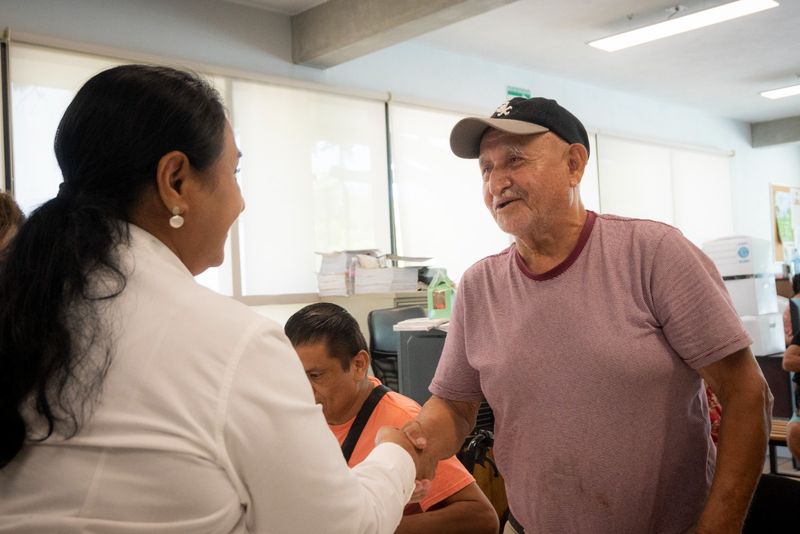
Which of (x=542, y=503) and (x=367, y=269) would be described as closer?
(x=542, y=503)

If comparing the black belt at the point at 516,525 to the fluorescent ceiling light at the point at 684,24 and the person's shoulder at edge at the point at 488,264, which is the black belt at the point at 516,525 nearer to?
the person's shoulder at edge at the point at 488,264

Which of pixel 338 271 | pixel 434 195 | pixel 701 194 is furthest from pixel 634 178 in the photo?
pixel 338 271

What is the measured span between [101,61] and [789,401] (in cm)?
477

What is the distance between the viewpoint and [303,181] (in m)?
5.37

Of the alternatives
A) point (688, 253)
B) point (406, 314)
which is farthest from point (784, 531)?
point (406, 314)

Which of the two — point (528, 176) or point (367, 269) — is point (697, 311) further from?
point (367, 269)

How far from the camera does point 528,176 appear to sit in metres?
1.58

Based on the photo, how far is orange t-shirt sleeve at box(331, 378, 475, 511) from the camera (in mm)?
1807

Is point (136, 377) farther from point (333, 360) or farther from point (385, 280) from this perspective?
point (385, 280)

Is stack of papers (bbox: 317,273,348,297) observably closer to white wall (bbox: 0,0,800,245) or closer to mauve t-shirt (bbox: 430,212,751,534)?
white wall (bbox: 0,0,800,245)

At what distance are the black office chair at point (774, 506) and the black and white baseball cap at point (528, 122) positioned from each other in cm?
88

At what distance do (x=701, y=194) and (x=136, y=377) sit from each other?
29.9 ft

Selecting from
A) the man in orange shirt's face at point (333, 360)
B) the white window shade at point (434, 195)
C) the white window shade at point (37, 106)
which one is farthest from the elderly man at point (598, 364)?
the white window shade at point (434, 195)

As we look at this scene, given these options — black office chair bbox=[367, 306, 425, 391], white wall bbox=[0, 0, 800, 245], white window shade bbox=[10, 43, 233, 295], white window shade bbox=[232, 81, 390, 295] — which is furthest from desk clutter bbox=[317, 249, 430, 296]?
white window shade bbox=[10, 43, 233, 295]
